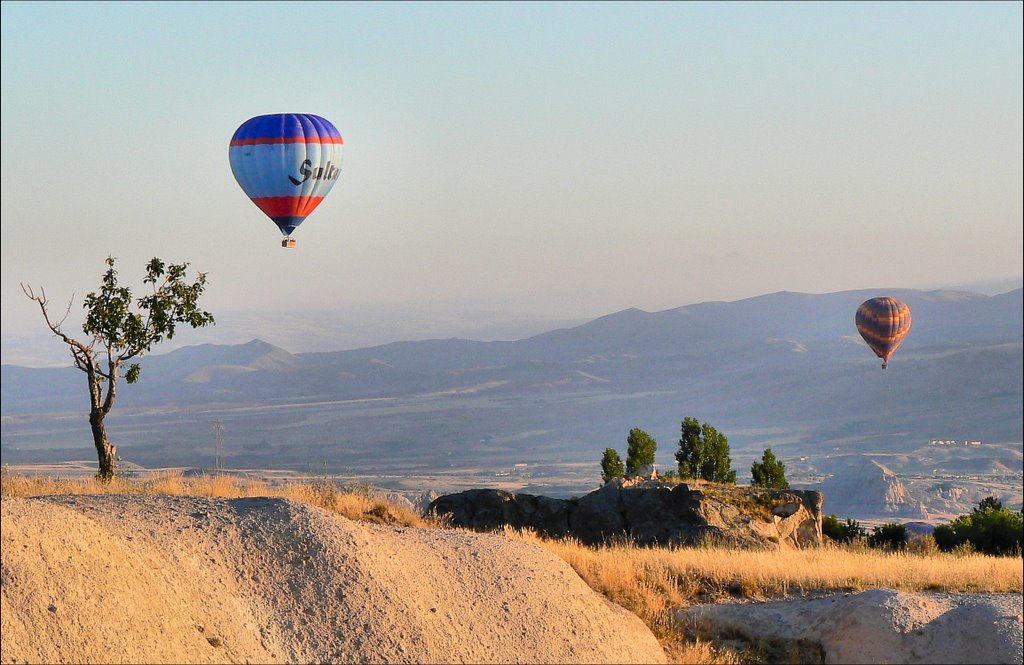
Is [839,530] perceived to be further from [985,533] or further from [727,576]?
[727,576]

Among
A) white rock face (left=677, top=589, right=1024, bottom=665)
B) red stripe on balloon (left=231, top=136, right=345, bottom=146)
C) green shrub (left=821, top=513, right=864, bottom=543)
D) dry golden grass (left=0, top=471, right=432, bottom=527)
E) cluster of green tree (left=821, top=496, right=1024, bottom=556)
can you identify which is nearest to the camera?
white rock face (left=677, top=589, right=1024, bottom=665)

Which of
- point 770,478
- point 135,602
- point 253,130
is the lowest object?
point 770,478

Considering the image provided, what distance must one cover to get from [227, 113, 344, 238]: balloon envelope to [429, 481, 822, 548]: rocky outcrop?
14405mm

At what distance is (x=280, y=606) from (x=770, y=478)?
49.8 m

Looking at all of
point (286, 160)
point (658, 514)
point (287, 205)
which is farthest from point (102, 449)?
point (287, 205)

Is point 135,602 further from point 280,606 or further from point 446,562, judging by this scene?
point 446,562

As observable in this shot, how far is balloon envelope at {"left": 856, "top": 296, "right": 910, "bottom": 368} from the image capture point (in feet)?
354

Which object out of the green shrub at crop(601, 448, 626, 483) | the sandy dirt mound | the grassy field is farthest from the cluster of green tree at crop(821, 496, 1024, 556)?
the sandy dirt mound

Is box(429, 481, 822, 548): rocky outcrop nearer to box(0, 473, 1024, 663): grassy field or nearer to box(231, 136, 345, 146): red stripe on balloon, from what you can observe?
box(0, 473, 1024, 663): grassy field

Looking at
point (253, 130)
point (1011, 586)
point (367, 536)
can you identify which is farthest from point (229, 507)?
point (253, 130)

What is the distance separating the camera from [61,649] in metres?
13.9

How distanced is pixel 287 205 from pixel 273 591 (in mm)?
29036

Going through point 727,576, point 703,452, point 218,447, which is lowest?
point 703,452

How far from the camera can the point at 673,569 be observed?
24.8m
